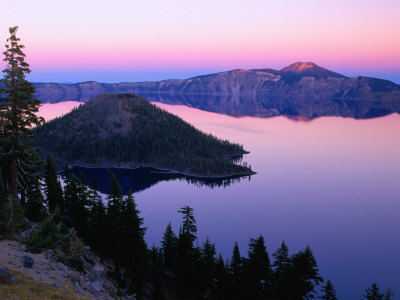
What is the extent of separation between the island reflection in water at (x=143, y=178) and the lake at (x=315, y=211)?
3.55 m

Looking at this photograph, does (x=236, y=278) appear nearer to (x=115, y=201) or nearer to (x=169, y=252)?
(x=169, y=252)

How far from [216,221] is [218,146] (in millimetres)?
107463

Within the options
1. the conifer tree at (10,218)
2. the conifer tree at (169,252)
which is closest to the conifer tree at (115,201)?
the conifer tree at (169,252)

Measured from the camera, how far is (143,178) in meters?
146

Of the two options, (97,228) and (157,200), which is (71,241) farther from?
(157,200)

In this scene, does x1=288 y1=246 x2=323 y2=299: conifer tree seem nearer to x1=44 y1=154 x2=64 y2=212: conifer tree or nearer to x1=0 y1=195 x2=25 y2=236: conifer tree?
x1=0 y1=195 x2=25 y2=236: conifer tree

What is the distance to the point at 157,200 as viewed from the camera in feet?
369

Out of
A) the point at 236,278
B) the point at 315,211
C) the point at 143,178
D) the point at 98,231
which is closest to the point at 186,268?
the point at 236,278

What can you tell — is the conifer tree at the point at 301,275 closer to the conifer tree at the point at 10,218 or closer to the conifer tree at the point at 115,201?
the conifer tree at the point at 115,201

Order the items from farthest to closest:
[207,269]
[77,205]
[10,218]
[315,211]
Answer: [315,211] < [77,205] < [207,269] < [10,218]

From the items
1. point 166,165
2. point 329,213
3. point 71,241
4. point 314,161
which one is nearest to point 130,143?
point 166,165

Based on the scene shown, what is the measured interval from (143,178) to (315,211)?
268ft

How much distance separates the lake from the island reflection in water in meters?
3.55

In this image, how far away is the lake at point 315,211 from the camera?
69.8 m
